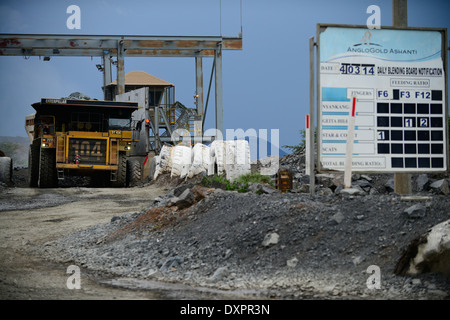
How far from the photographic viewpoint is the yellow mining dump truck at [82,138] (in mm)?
23109

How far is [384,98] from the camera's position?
1012 centimetres

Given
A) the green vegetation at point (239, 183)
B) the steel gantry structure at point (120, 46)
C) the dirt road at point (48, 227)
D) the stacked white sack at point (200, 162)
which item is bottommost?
the dirt road at point (48, 227)

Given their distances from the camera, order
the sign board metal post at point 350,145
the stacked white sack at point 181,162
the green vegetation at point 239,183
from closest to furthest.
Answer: the sign board metal post at point 350,145 → the green vegetation at point 239,183 → the stacked white sack at point 181,162

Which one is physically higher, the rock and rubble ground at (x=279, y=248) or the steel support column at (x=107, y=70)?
the steel support column at (x=107, y=70)

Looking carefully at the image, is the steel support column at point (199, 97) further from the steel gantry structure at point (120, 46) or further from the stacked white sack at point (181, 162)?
the stacked white sack at point (181, 162)

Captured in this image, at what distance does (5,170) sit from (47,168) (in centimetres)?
218

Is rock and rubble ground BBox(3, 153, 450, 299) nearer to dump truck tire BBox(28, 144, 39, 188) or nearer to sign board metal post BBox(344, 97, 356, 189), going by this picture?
sign board metal post BBox(344, 97, 356, 189)

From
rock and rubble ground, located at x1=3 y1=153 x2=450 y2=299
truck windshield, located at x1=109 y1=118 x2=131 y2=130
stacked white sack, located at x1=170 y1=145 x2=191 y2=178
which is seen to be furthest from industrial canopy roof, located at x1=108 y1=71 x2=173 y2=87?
rock and rubble ground, located at x1=3 y1=153 x2=450 y2=299

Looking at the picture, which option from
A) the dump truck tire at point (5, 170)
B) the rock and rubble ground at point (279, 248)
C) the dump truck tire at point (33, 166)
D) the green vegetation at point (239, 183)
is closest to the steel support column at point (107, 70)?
the dump truck tire at point (33, 166)

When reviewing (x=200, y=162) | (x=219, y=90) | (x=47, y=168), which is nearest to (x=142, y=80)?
(x=219, y=90)

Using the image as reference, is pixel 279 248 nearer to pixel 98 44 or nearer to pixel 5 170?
pixel 5 170

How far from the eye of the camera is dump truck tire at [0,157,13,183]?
2412 centimetres

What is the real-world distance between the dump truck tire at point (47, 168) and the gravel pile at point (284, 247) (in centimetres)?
1379

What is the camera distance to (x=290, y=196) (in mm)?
9516
